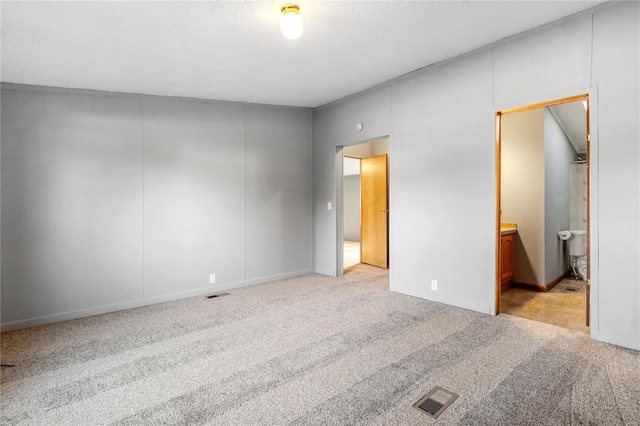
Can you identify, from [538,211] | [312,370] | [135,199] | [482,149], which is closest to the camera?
[312,370]

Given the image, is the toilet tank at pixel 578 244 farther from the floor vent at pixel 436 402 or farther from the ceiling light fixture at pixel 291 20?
the ceiling light fixture at pixel 291 20

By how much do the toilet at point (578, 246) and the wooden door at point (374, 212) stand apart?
278 centimetres

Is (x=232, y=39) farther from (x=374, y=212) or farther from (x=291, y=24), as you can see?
(x=374, y=212)

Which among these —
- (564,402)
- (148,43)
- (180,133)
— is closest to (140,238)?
(180,133)

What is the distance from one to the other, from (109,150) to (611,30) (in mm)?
5222

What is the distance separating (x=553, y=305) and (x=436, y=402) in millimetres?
2795

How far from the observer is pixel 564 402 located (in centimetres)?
202

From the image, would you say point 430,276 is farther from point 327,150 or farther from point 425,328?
point 327,150

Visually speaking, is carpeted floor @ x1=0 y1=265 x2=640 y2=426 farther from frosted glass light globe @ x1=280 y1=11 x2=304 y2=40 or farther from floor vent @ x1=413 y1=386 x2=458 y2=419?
frosted glass light globe @ x1=280 y1=11 x2=304 y2=40

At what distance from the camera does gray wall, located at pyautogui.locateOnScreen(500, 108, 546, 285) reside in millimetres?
4598

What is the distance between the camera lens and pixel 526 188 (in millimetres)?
4754

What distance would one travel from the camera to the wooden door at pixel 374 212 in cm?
622

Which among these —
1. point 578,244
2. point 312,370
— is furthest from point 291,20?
point 578,244

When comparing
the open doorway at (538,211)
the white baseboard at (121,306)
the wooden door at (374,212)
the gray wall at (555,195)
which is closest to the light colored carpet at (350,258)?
the wooden door at (374,212)
